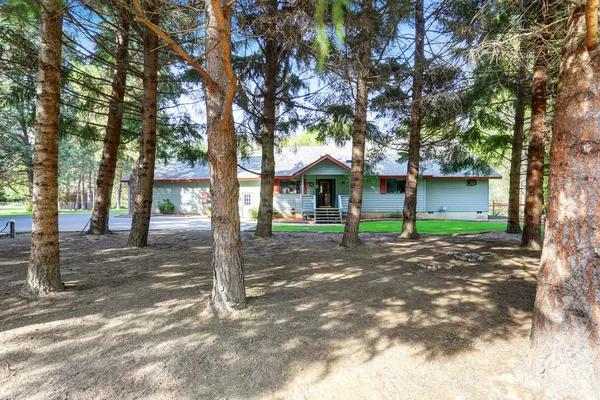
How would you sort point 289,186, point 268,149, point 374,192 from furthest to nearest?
point 289,186, point 374,192, point 268,149

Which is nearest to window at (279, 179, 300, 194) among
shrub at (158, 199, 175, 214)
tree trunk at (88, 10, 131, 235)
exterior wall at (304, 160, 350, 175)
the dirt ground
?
exterior wall at (304, 160, 350, 175)

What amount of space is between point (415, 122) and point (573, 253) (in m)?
7.59

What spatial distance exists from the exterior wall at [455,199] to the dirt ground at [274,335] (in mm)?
14423

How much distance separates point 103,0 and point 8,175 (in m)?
18.9

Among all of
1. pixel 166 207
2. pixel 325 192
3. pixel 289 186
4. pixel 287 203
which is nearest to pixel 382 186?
pixel 325 192

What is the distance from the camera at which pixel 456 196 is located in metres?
18.9

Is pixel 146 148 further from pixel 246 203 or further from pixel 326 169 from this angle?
pixel 246 203

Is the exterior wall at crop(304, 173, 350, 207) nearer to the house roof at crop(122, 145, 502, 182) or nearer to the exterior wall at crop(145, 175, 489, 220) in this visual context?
the exterior wall at crop(145, 175, 489, 220)

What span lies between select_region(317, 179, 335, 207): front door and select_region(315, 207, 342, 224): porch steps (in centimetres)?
209

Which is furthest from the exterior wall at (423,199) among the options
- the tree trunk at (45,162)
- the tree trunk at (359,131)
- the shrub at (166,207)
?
the tree trunk at (45,162)

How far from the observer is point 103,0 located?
5.02 m

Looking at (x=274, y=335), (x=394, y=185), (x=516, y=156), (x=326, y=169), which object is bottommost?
(x=274, y=335)

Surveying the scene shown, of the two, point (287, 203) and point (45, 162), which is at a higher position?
point (45, 162)

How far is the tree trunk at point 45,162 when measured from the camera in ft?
12.3
